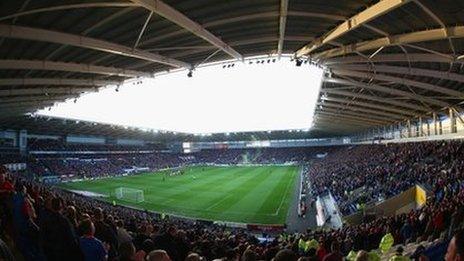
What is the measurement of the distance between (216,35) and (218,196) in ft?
99.0

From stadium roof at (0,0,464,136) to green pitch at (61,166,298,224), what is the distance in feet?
48.5

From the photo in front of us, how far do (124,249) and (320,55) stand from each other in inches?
638

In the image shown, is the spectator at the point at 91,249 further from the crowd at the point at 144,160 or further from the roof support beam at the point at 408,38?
the crowd at the point at 144,160

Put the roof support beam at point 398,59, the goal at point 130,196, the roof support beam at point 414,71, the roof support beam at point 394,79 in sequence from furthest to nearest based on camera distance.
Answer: the goal at point 130,196 → the roof support beam at point 394,79 → the roof support beam at point 414,71 → the roof support beam at point 398,59

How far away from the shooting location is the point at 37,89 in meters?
24.3

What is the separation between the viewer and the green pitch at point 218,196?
111ft

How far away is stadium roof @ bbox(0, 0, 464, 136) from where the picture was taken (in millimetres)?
11789

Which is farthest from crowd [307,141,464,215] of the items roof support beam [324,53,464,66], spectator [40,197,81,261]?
spectator [40,197,81,261]

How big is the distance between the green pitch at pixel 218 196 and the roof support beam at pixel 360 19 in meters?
16.9

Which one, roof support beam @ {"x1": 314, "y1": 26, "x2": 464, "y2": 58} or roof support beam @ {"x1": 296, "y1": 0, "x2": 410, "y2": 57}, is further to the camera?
roof support beam @ {"x1": 314, "y1": 26, "x2": 464, "y2": 58}

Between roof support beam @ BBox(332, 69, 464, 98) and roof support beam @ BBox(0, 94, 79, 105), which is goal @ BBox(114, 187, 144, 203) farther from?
roof support beam @ BBox(332, 69, 464, 98)

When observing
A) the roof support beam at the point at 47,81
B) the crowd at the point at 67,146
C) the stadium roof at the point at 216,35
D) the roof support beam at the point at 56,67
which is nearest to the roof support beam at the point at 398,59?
the stadium roof at the point at 216,35

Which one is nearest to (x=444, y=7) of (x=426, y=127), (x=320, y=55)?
(x=320, y=55)

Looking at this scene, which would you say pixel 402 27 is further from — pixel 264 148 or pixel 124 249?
pixel 264 148
